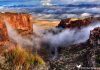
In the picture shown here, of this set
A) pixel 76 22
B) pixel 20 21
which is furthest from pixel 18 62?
pixel 76 22

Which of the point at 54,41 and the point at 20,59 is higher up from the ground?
the point at 20,59

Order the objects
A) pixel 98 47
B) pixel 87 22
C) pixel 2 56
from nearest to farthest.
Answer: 1. pixel 2 56
2. pixel 98 47
3. pixel 87 22

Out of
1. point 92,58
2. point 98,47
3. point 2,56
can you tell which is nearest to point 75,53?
point 98,47

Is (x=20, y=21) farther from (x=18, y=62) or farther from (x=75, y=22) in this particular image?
(x=18, y=62)

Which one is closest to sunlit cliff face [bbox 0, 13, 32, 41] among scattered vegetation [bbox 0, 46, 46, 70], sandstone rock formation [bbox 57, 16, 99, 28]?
sandstone rock formation [bbox 57, 16, 99, 28]

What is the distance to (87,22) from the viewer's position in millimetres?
35781

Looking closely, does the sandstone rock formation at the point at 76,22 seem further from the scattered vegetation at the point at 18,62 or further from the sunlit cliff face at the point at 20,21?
the scattered vegetation at the point at 18,62

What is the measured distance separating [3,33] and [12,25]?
18.2 feet

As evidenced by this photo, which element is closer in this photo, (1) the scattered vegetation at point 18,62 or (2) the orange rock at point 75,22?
(1) the scattered vegetation at point 18,62

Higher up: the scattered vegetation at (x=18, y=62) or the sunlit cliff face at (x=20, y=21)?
the scattered vegetation at (x=18, y=62)

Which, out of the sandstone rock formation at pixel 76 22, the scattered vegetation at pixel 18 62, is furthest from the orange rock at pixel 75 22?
the scattered vegetation at pixel 18 62

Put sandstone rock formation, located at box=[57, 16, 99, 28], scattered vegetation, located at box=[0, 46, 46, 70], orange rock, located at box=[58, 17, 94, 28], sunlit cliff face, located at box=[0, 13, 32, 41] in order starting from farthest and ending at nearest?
orange rock, located at box=[58, 17, 94, 28] < sandstone rock formation, located at box=[57, 16, 99, 28] < sunlit cliff face, located at box=[0, 13, 32, 41] < scattered vegetation, located at box=[0, 46, 46, 70]

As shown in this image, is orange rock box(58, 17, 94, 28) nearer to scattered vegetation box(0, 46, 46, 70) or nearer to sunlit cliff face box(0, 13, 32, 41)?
sunlit cliff face box(0, 13, 32, 41)

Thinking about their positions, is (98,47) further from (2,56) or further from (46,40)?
(46,40)
